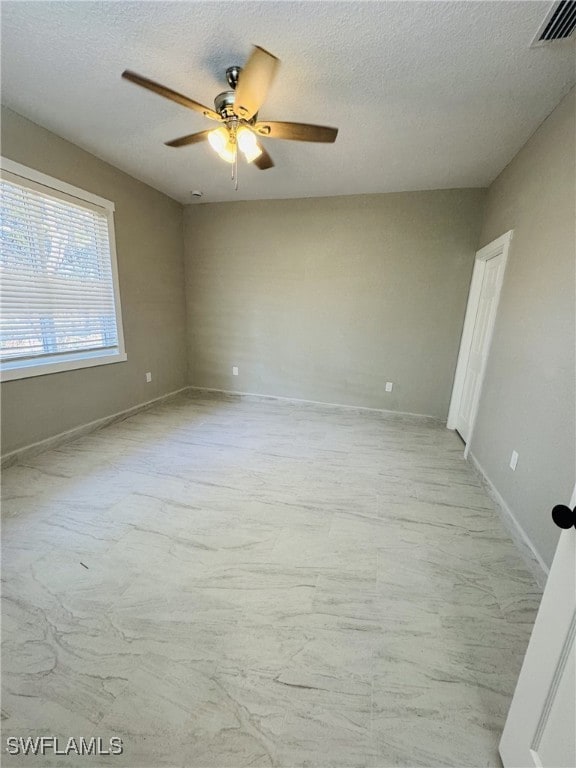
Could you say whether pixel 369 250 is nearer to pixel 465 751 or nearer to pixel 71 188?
pixel 71 188

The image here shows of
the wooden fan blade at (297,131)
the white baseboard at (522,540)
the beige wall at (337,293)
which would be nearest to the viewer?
the white baseboard at (522,540)

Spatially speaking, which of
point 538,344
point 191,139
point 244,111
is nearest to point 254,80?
point 244,111

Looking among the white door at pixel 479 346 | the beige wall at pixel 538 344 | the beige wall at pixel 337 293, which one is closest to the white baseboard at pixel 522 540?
the beige wall at pixel 538 344

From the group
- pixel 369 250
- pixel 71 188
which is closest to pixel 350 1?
pixel 369 250

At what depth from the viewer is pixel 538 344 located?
1818mm

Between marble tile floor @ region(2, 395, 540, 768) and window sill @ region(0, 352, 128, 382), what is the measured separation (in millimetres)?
736

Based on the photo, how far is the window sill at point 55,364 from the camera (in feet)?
7.59

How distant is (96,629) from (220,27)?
2787 millimetres

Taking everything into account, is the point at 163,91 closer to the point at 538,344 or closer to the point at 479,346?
the point at 538,344

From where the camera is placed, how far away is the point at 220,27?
141 centimetres

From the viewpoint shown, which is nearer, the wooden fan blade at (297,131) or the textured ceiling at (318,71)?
the textured ceiling at (318,71)

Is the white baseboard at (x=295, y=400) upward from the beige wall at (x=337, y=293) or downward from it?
downward

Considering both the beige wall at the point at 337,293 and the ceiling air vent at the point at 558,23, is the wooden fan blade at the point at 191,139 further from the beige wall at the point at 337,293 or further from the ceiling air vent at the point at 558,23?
the beige wall at the point at 337,293

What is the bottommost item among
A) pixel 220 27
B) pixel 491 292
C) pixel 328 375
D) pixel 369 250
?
pixel 328 375
